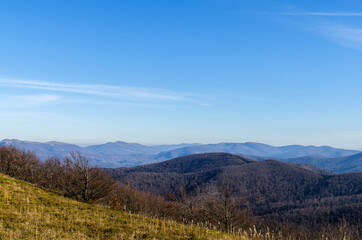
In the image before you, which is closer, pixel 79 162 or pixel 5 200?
pixel 5 200

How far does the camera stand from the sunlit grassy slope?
998 cm

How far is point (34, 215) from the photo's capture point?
1217cm

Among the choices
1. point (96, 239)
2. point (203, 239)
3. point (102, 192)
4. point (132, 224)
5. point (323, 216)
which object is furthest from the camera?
point (323, 216)

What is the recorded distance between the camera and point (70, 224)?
11609 mm

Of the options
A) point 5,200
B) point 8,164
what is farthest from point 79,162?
point 8,164

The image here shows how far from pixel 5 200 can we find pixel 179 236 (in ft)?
36.4

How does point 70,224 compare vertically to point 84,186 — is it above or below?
above

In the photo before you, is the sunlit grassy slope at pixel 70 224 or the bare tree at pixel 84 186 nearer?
the sunlit grassy slope at pixel 70 224

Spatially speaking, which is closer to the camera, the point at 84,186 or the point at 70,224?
the point at 70,224

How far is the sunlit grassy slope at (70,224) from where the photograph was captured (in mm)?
9977

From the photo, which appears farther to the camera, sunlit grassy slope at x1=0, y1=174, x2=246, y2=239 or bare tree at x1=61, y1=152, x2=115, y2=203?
bare tree at x1=61, y1=152, x2=115, y2=203

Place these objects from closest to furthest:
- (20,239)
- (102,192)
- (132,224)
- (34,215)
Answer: (20,239) < (34,215) < (132,224) < (102,192)

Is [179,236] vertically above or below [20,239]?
below

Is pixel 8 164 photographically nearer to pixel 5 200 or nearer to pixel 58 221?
pixel 5 200
